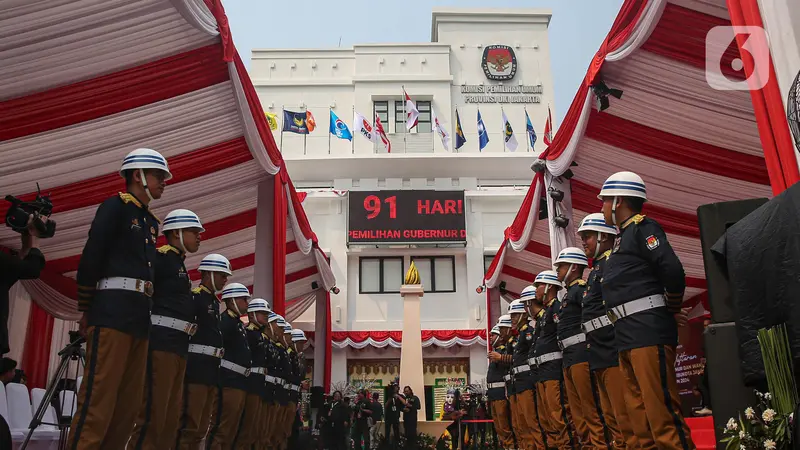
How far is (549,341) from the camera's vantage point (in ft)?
18.3

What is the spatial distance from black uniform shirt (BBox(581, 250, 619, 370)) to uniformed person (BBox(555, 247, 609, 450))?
41 centimetres

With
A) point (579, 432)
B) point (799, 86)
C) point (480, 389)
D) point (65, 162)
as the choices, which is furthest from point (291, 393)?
point (480, 389)

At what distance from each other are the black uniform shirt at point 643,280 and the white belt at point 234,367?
319cm

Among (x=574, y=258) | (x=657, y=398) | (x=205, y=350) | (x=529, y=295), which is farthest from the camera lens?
(x=529, y=295)

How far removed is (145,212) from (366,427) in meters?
8.06

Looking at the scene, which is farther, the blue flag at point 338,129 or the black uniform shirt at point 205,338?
the blue flag at point 338,129

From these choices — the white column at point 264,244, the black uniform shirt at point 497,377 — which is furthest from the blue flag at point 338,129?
the black uniform shirt at point 497,377

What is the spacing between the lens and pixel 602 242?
4.37m

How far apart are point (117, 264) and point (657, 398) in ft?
8.75

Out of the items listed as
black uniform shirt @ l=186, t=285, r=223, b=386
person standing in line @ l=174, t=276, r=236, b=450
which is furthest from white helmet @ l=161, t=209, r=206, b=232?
person standing in line @ l=174, t=276, r=236, b=450

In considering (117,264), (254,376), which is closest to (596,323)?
(117,264)

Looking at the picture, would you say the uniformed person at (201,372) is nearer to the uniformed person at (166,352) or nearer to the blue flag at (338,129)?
the uniformed person at (166,352)

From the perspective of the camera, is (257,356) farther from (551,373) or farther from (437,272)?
(437,272)

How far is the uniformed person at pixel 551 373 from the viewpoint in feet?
17.3
